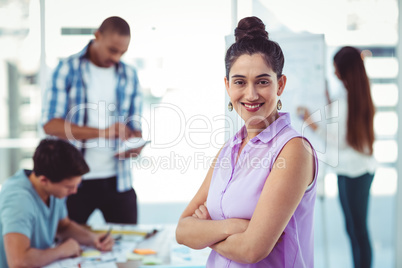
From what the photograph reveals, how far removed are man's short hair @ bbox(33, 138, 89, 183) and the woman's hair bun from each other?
1.01m

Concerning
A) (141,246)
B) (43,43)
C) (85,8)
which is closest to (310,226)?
(141,246)

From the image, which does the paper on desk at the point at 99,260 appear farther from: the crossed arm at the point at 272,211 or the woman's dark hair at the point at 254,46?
the woman's dark hair at the point at 254,46

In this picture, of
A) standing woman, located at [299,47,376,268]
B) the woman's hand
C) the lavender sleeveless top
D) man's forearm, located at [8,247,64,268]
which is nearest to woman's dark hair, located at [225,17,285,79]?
→ the lavender sleeveless top

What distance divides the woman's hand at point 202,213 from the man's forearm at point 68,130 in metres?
1.10

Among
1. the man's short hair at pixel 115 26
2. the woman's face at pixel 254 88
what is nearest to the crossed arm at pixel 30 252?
the woman's face at pixel 254 88

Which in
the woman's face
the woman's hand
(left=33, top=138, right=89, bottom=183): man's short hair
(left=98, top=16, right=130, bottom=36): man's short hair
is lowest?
the woman's hand

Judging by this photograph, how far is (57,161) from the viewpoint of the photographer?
1.88 metres

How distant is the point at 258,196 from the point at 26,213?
1.12m

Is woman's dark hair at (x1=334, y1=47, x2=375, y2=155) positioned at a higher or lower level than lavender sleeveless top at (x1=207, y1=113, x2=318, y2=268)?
higher

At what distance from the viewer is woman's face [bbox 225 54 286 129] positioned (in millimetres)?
1235

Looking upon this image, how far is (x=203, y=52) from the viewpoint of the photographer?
217 centimetres

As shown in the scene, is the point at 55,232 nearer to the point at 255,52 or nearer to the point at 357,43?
the point at 255,52

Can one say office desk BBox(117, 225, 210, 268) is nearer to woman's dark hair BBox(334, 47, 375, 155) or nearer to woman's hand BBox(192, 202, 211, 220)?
woman's hand BBox(192, 202, 211, 220)

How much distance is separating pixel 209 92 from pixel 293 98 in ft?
1.52
